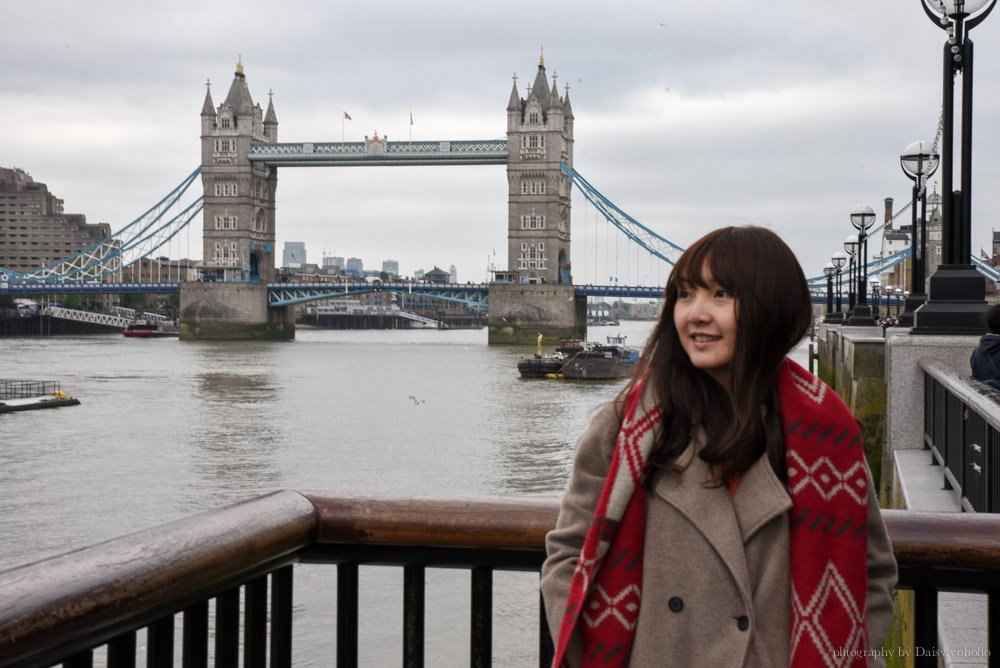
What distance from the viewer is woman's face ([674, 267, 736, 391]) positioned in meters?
1.49

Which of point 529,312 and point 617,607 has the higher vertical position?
point 529,312

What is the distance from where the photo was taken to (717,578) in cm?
137

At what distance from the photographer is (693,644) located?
4.51ft

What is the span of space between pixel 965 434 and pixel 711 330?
9.08 feet

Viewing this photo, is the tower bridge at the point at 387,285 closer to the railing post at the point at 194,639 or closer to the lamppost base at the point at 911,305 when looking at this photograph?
the lamppost base at the point at 911,305

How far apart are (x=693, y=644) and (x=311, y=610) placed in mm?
6731

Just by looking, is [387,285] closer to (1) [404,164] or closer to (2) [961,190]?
(1) [404,164]

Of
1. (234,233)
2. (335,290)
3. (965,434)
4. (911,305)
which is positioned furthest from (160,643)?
(234,233)

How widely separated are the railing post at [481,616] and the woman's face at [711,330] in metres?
0.47

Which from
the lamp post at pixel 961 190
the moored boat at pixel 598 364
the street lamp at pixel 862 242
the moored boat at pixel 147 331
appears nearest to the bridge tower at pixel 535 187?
the moored boat at pixel 147 331

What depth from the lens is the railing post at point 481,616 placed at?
5.68 ft

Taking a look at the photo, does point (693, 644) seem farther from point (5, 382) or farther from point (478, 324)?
point (478, 324)

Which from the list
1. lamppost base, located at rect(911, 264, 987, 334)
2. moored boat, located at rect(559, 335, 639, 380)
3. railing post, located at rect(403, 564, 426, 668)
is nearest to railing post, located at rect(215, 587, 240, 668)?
railing post, located at rect(403, 564, 426, 668)

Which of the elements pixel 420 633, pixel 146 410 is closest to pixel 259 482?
pixel 146 410
